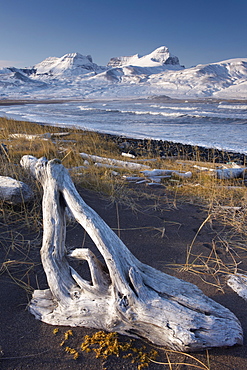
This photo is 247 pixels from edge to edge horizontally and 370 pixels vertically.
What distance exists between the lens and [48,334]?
1.62 metres

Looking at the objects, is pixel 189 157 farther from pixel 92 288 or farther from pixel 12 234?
pixel 92 288

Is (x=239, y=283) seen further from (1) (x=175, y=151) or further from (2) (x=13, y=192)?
(1) (x=175, y=151)

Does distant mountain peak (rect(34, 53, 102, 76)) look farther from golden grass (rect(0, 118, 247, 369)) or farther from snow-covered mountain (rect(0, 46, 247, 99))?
golden grass (rect(0, 118, 247, 369))

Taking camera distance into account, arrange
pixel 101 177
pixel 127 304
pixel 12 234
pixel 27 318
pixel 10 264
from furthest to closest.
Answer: pixel 101 177 < pixel 12 234 < pixel 10 264 < pixel 27 318 < pixel 127 304

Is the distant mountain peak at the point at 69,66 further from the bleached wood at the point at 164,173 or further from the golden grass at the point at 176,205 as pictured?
the golden grass at the point at 176,205

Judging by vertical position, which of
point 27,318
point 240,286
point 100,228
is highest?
Answer: point 100,228

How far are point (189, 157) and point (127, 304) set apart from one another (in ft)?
21.8

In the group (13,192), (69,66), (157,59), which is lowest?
(13,192)

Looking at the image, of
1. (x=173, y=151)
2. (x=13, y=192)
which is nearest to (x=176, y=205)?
(x=13, y=192)

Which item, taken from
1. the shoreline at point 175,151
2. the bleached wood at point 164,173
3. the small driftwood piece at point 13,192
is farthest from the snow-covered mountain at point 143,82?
the small driftwood piece at point 13,192

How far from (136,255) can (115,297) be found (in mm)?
1080

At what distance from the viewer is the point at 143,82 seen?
283 feet

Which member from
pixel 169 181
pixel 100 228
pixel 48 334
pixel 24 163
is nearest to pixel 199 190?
pixel 169 181

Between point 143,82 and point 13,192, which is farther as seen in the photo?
point 143,82
